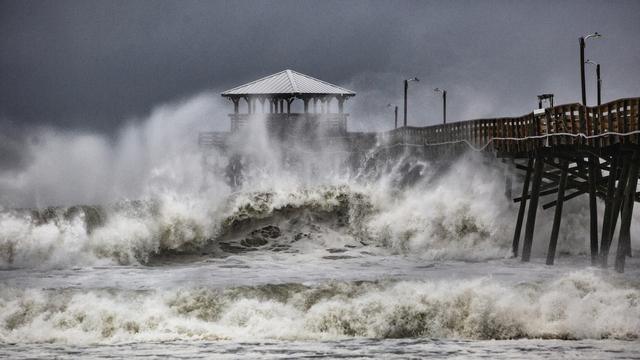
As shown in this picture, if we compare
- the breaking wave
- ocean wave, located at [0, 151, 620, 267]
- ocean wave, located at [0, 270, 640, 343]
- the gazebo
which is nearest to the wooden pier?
ocean wave, located at [0, 151, 620, 267]

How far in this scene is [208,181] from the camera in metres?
46.3

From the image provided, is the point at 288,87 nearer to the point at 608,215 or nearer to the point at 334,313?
the point at 608,215

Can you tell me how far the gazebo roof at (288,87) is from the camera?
61.9 meters

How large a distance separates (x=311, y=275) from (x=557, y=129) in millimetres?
7426

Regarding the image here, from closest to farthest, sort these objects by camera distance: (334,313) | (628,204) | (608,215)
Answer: (334,313) → (628,204) → (608,215)

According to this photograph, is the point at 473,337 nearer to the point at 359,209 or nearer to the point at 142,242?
the point at 142,242

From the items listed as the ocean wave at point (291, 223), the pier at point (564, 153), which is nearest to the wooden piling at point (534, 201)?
the pier at point (564, 153)

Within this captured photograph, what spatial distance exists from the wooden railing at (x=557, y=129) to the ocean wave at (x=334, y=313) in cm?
451

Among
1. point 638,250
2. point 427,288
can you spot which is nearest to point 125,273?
point 427,288

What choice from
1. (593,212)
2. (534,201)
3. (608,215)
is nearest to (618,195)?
(608,215)

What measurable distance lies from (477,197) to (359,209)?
180 inches

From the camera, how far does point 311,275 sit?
2695 centimetres

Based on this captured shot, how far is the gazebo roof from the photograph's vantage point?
61.9 meters

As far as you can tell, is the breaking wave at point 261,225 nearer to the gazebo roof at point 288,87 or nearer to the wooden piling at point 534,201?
the wooden piling at point 534,201
